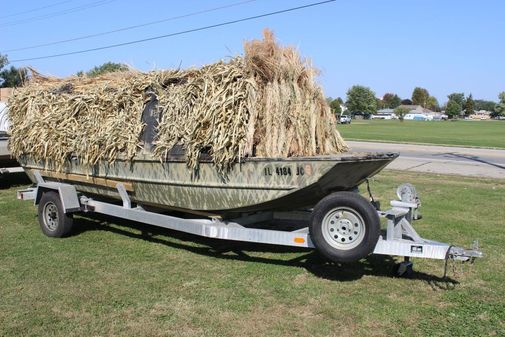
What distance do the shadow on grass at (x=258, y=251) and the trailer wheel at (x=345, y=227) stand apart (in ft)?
2.30

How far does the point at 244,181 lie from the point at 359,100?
14883 centimetres

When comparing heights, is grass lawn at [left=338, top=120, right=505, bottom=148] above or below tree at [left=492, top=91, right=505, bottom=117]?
below

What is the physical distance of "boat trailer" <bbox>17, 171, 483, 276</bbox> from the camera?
516 cm

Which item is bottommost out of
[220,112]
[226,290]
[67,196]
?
[226,290]

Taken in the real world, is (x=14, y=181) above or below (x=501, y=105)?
below

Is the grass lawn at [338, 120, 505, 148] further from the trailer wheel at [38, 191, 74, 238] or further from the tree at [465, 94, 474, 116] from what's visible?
the tree at [465, 94, 474, 116]

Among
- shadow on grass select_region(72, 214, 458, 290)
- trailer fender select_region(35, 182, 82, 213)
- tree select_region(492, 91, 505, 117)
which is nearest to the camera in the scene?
shadow on grass select_region(72, 214, 458, 290)

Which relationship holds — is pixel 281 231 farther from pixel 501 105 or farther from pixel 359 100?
pixel 501 105

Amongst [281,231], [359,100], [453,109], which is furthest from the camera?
[453,109]

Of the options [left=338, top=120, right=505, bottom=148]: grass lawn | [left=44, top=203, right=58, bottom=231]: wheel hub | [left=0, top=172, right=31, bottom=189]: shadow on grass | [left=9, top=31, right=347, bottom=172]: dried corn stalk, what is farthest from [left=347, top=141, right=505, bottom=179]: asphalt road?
[left=44, top=203, right=58, bottom=231]: wheel hub

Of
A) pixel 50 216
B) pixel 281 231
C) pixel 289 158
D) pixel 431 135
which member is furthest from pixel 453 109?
pixel 289 158

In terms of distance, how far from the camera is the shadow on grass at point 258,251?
598cm

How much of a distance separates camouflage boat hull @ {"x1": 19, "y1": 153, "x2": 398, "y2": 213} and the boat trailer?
219mm

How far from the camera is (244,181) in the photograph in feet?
19.0
